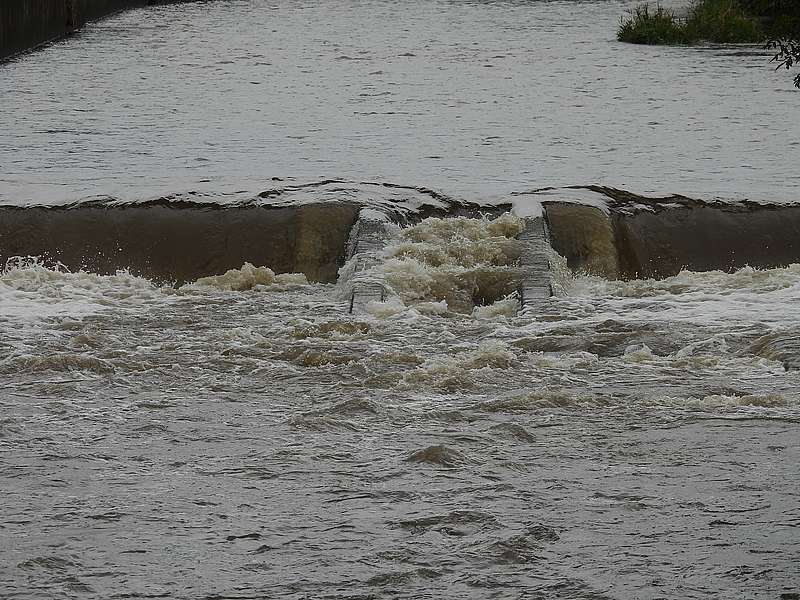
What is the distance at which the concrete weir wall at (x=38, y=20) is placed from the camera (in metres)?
21.4

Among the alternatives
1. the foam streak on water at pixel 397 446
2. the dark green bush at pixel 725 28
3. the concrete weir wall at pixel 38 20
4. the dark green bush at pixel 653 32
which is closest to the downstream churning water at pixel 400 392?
the foam streak on water at pixel 397 446

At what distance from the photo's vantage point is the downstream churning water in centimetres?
519

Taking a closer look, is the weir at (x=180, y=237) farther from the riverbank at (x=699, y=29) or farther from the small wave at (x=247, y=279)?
A: the riverbank at (x=699, y=29)

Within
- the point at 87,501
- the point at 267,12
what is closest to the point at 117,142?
the point at 87,501

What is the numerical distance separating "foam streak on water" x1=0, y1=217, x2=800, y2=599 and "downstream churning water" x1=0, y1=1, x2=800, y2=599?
0.02 meters

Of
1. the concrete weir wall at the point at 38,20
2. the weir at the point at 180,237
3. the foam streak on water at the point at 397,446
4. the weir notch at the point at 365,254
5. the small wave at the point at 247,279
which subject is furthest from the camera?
the concrete weir wall at the point at 38,20

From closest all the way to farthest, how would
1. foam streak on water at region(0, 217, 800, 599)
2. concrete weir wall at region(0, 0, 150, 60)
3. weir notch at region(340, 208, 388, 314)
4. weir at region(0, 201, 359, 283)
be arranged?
foam streak on water at region(0, 217, 800, 599) → weir notch at region(340, 208, 388, 314) → weir at region(0, 201, 359, 283) → concrete weir wall at region(0, 0, 150, 60)

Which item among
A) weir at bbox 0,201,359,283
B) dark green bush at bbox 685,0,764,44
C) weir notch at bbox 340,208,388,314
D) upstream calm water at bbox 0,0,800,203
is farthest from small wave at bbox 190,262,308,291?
dark green bush at bbox 685,0,764,44

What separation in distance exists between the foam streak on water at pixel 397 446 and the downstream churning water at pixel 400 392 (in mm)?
17

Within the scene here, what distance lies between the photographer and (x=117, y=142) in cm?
1391

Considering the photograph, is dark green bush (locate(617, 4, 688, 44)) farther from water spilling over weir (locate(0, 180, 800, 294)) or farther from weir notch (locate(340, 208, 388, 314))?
weir notch (locate(340, 208, 388, 314))

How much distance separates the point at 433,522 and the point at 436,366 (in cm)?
212

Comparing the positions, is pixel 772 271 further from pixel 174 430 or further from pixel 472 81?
pixel 472 81

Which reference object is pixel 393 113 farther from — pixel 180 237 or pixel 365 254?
pixel 365 254
